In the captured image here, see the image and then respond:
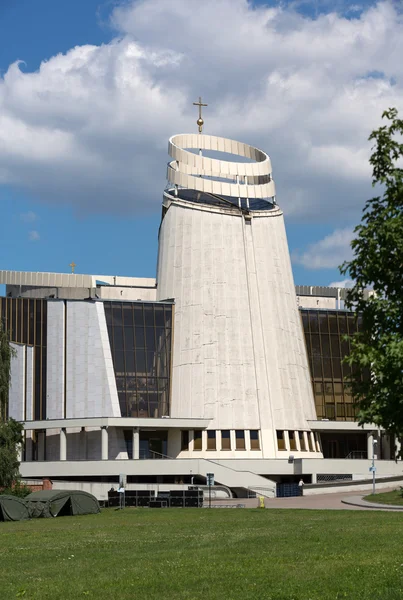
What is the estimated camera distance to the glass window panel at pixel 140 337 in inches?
3083

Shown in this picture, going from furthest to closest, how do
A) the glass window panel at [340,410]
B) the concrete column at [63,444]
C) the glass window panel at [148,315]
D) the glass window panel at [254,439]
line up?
the glass window panel at [340,410], the glass window panel at [148,315], the glass window panel at [254,439], the concrete column at [63,444]

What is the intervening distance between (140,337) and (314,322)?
15780 millimetres

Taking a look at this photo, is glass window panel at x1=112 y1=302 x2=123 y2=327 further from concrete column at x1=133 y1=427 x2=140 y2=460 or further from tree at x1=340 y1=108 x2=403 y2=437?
tree at x1=340 y1=108 x2=403 y2=437

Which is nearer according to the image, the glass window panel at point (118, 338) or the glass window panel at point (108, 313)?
the glass window panel at point (118, 338)

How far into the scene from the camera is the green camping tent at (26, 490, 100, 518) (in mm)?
47156

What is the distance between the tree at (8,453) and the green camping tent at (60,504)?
2.09 meters

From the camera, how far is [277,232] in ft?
270

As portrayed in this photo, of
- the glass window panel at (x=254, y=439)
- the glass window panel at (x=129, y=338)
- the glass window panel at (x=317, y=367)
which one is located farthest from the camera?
the glass window panel at (x=317, y=367)

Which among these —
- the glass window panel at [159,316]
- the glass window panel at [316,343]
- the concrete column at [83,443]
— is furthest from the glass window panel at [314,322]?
the concrete column at [83,443]

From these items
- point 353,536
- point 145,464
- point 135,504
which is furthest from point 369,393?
point 145,464

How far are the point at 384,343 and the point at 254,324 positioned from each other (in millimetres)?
63856

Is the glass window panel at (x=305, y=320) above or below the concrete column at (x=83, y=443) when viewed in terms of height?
above

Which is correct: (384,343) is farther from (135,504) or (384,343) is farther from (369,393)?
(135,504)

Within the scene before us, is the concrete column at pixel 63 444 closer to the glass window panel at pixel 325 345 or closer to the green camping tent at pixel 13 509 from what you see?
the glass window panel at pixel 325 345
